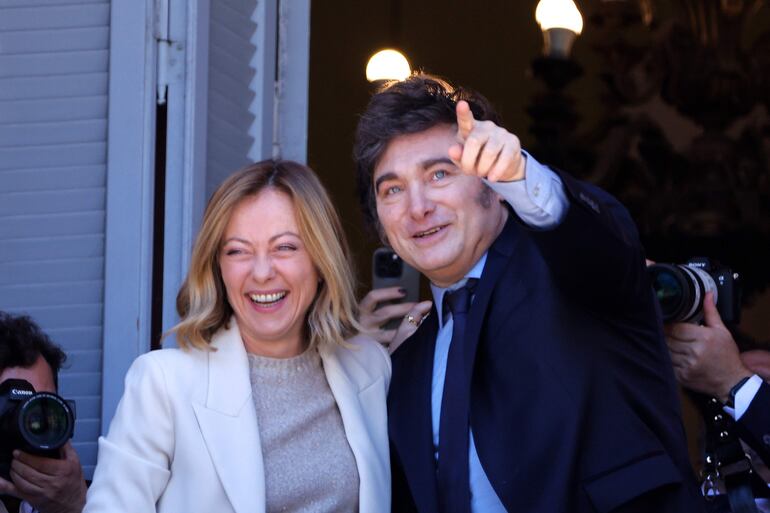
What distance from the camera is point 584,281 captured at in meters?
2.38

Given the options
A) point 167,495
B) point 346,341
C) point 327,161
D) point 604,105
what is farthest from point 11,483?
point 604,105

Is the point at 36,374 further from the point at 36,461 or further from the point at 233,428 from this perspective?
the point at 233,428

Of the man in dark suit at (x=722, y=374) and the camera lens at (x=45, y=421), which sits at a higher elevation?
the man in dark suit at (x=722, y=374)

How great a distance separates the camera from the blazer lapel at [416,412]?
268 cm

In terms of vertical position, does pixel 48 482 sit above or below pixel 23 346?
below

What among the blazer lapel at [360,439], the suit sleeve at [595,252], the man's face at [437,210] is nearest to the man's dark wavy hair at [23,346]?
the blazer lapel at [360,439]

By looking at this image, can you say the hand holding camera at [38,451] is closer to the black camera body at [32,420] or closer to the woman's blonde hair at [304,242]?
the black camera body at [32,420]

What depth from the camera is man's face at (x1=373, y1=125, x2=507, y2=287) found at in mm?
2764

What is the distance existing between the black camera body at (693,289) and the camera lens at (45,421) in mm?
1194

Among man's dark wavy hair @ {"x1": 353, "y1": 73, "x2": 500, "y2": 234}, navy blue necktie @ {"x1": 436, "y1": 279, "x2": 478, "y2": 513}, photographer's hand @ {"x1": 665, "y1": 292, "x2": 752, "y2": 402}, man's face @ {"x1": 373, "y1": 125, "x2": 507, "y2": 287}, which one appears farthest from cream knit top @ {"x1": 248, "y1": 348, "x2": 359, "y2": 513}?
photographer's hand @ {"x1": 665, "y1": 292, "x2": 752, "y2": 402}

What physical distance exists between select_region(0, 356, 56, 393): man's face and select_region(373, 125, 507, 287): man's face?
0.91m

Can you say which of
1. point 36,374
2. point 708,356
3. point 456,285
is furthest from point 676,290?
point 36,374

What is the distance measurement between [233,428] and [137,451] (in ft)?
0.60

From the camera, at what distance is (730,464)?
294 cm
